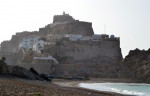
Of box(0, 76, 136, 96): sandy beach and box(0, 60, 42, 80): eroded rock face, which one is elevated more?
box(0, 60, 42, 80): eroded rock face

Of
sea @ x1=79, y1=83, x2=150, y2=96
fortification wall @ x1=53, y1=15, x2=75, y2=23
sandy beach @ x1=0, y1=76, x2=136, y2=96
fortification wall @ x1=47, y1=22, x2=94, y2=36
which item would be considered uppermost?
fortification wall @ x1=53, y1=15, x2=75, y2=23

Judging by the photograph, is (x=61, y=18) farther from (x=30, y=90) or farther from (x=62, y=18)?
(x=30, y=90)

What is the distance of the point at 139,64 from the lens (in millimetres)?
55312

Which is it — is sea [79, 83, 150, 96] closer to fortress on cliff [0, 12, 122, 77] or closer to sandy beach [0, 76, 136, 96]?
sandy beach [0, 76, 136, 96]

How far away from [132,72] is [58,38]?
24.4 m

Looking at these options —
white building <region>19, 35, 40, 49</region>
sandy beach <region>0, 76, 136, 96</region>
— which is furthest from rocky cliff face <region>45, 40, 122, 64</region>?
sandy beach <region>0, 76, 136, 96</region>

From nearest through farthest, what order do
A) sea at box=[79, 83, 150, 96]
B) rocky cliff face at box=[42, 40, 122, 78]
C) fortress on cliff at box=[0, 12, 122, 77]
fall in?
sea at box=[79, 83, 150, 96] < fortress on cliff at box=[0, 12, 122, 77] < rocky cliff face at box=[42, 40, 122, 78]

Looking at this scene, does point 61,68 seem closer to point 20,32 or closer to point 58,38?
point 58,38

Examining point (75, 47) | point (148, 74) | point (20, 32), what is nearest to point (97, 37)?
point (75, 47)

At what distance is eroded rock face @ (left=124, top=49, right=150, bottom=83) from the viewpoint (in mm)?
51125

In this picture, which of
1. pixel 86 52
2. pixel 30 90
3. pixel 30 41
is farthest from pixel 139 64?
pixel 30 90

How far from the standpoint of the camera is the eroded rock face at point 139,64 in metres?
51.1

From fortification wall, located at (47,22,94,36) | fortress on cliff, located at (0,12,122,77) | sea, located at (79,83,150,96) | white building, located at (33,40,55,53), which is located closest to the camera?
sea, located at (79,83,150,96)

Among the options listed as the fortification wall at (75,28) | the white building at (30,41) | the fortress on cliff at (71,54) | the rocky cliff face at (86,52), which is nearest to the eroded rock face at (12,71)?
the fortress on cliff at (71,54)
